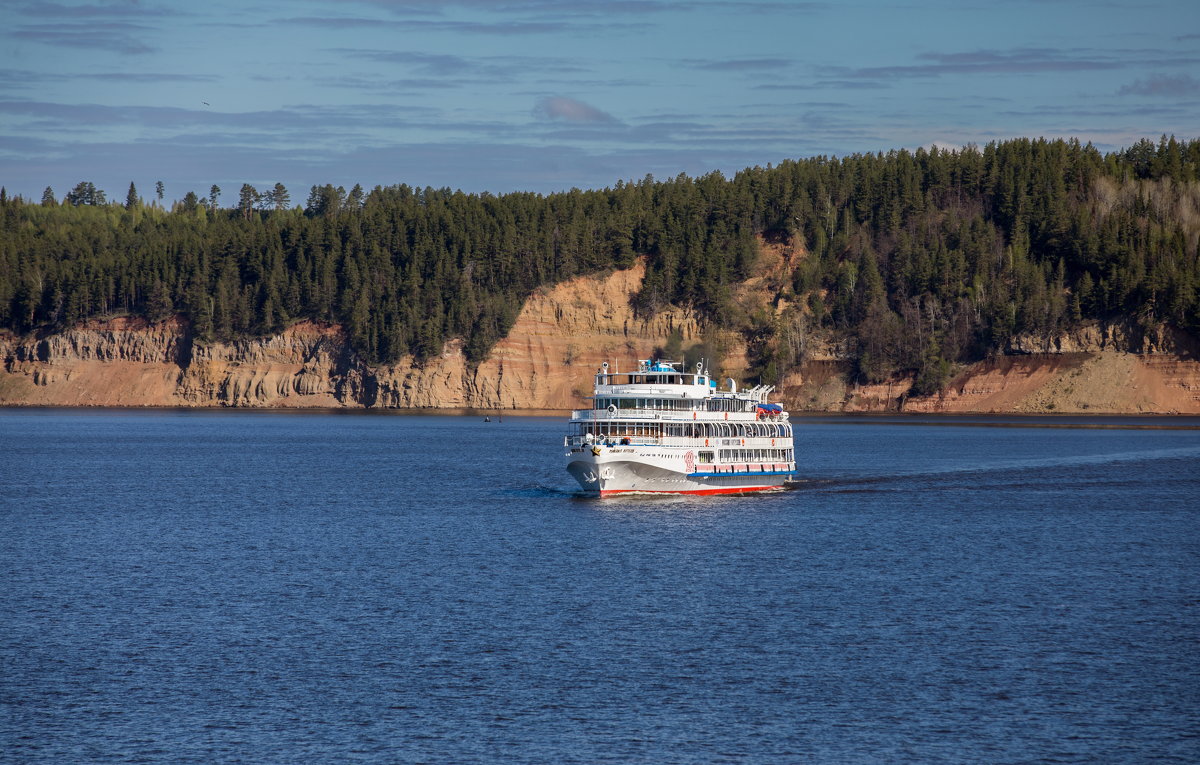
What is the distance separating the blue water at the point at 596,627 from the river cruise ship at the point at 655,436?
1.85 meters

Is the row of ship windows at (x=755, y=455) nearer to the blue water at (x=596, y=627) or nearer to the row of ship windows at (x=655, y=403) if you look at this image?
the blue water at (x=596, y=627)

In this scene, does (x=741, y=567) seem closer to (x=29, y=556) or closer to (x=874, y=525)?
(x=874, y=525)

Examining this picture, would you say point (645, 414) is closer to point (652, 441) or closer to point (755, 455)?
point (652, 441)

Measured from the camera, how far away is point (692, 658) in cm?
4425

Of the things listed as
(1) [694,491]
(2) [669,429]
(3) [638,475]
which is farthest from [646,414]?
(1) [694,491]

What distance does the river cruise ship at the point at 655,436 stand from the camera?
88562 mm

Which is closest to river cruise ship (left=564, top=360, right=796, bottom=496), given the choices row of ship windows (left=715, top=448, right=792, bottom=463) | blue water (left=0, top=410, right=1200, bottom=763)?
row of ship windows (left=715, top=448, right=792, bottom=463)

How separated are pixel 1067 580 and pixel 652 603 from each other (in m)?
18.8

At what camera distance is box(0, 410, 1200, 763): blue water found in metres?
35.9

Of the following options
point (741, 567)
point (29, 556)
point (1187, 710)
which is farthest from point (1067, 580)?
point (29, 556)

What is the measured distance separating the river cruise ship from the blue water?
1.85 metres

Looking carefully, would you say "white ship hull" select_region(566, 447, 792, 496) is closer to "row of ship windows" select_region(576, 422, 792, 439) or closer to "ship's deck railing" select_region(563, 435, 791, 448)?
"ship's deck railing" select_region(563, 435, 791, 448)

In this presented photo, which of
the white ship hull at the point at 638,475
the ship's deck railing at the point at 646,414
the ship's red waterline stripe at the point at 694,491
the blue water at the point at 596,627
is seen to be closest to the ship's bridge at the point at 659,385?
the ship's deck railing at the point at 646,414

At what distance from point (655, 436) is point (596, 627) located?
41.3 m
